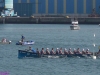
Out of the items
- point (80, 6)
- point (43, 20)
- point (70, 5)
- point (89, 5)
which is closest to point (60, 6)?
point (70, 5)

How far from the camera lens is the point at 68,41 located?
76625 mm

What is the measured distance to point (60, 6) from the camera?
399 feet

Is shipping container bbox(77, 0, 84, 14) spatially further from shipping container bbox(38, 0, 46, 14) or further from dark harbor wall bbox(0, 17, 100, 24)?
shipping container bbox(38, 0, 46, 14)

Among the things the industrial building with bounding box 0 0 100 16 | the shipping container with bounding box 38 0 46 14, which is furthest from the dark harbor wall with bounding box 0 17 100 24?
the shipping container with bounding box 38 0 46 14

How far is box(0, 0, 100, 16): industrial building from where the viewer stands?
395 ft

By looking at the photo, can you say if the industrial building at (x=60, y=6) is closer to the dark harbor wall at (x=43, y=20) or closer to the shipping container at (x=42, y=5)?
the shipping container at (x=42, y=5)

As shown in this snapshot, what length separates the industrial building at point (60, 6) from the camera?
120500 mm

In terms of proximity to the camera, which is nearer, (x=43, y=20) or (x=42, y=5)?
(x=42, y=5)

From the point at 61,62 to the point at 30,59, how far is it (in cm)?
323

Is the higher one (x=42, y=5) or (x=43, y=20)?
(x=42, y=5)

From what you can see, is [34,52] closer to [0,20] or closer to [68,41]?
[68,41]

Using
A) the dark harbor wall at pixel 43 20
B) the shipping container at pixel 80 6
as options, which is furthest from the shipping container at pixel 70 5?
the dark harbor wall at pixel 43 20

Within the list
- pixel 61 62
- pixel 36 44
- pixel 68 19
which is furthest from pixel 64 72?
pixel 68 19

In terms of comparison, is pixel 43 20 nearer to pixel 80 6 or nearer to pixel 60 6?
pixel 60 6
